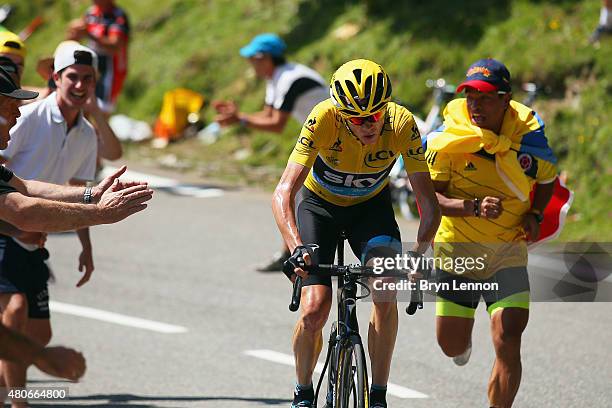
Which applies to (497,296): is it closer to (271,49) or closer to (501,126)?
(501,126)

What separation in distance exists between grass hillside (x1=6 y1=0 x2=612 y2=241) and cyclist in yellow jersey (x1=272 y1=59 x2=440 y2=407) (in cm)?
592

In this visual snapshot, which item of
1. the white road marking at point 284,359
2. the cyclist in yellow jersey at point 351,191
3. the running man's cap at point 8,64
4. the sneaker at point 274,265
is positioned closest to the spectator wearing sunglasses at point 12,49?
the running man's cap at point 8,64

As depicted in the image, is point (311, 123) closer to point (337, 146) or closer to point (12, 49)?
point (337, 146)

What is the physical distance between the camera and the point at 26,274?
7320mm

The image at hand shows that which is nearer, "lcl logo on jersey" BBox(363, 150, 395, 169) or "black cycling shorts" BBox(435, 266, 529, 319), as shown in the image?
"lcl logo on jersey" BBox(363, 150, 395, 169)

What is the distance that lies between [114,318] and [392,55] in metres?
8.14

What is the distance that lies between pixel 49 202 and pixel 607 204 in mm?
8644

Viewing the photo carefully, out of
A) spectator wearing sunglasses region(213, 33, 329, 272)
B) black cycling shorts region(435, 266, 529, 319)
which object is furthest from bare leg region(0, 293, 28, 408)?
spectator wearing sunglasses region(213, 33, 329, 272)

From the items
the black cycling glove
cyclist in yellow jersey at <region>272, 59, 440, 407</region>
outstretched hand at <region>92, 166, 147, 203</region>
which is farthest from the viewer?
cyclist in yellow jersey at <region>272, 59, 440, 407</region>

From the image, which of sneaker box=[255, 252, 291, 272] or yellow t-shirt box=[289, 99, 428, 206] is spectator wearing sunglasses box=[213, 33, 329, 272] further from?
yellow t-shirt box=[289, 99, 428, 206]

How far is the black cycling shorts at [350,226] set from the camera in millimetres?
6762

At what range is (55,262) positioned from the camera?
504 inches

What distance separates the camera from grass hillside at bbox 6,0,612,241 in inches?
551

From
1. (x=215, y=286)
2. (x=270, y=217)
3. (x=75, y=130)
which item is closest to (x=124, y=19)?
(x=270, y=217)
